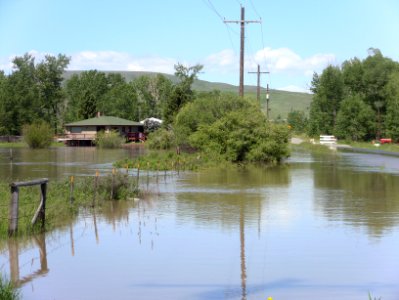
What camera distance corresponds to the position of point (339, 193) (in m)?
26.7

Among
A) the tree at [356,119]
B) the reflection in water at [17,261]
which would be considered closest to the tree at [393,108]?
the tree at [356,119]

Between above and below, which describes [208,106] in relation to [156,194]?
above

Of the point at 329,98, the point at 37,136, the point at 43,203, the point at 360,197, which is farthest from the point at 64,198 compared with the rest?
the point at 329,98

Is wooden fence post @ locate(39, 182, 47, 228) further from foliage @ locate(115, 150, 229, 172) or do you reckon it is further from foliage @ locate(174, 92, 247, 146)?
foliage @ locate(174, 92, 247, 146)

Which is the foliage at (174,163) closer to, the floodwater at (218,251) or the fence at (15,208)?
the floodwater at (218,251)

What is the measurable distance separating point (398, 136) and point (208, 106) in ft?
156

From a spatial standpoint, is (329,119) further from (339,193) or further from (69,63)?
(339,193)

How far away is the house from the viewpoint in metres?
90.6

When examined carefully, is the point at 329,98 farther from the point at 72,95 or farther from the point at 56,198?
the point at 56,198

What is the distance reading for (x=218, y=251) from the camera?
1429 cm

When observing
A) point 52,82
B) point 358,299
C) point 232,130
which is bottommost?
point 358,299

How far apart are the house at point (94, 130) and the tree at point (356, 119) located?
3011 cm

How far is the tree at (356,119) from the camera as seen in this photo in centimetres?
9738

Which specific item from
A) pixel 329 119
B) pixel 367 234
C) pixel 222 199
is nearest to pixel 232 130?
pixel 222 199
